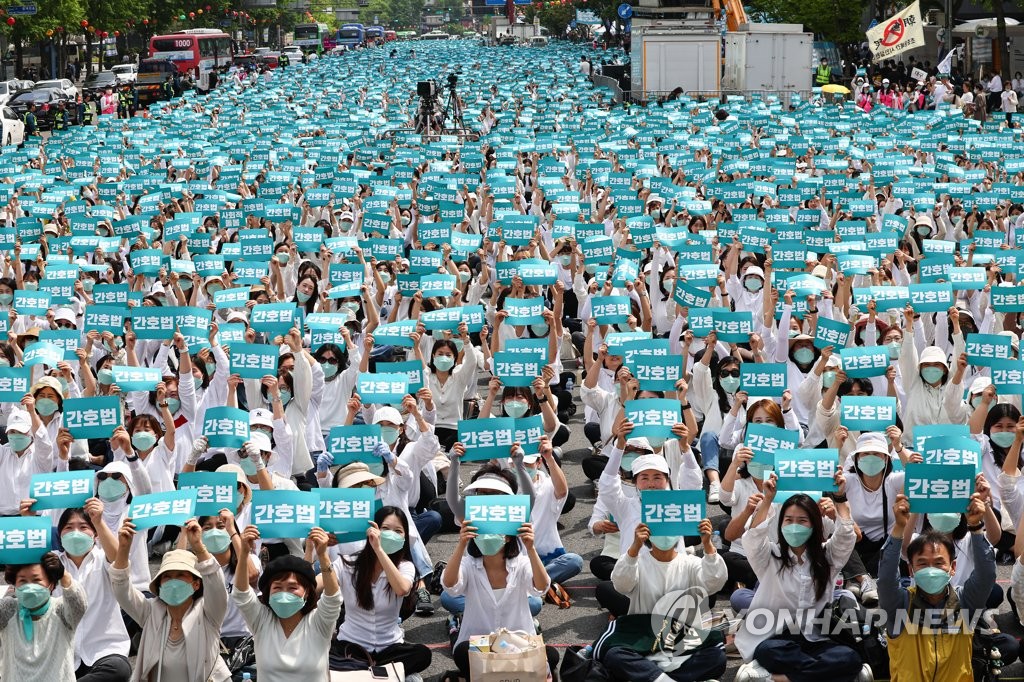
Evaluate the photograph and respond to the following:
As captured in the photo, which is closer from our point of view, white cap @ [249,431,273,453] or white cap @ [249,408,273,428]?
white cap @ [249,431,273,453]

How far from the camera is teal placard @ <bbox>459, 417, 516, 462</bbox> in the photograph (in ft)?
30.5

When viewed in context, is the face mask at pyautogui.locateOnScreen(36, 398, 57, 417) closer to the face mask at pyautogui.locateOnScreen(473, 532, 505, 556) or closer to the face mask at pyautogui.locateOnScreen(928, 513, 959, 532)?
the face mask at pyautogui.locateOnScreen(473, 532, 505, 556)

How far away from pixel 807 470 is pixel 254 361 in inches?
171

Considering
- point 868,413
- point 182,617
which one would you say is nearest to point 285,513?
point 182,617

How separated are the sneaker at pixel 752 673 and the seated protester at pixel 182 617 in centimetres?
272

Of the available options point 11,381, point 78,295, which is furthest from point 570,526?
point 78,295

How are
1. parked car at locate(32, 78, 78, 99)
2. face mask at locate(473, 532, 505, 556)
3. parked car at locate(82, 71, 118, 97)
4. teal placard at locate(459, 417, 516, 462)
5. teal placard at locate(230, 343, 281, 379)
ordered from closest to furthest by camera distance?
face mask at locate(473, 532, 505, 556) < teal placard at locate(459, 417, 516, 462) < teal placard at locate(230, 343, 281, 379) < parked car at locate(32, 78, 78, 99) < parked car at locate(82, 71, 118, 97)

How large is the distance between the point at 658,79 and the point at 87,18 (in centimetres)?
3384

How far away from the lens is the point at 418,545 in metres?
9.07

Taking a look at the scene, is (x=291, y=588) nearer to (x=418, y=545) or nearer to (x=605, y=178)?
(x=418, y=545)

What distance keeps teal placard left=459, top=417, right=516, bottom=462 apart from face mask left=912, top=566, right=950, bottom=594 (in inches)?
106

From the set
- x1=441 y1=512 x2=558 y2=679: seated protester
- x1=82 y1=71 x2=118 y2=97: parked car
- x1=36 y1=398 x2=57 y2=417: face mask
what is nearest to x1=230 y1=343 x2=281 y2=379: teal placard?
x1=36 y1=398 x2=57 y2=417: face mask

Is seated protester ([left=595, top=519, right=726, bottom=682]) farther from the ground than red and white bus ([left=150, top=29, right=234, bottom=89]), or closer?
closer

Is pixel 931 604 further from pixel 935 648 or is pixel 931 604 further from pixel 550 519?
pixel 550 519
